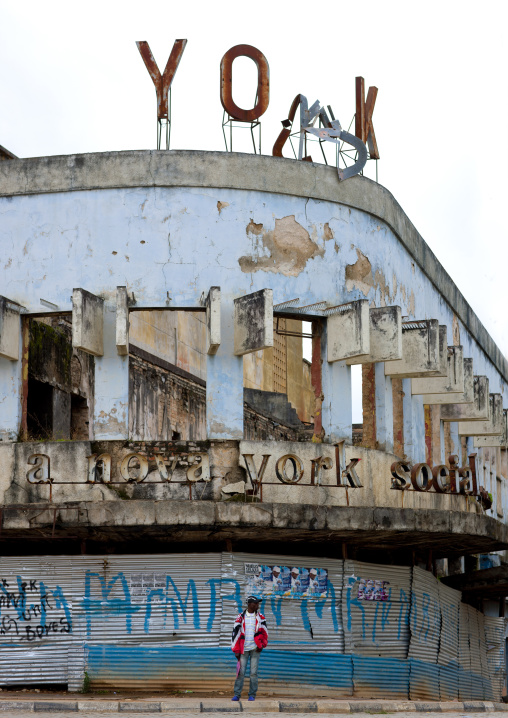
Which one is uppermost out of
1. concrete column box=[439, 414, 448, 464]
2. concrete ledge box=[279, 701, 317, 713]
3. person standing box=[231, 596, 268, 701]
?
concrete column box=[439, 414, 448, 464]

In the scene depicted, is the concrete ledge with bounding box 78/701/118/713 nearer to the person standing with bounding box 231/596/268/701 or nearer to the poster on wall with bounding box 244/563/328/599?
the person standing with bounding box 231/596/268/701

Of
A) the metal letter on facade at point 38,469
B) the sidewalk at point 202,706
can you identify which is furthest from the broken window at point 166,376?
the sidewalk at point 202,706

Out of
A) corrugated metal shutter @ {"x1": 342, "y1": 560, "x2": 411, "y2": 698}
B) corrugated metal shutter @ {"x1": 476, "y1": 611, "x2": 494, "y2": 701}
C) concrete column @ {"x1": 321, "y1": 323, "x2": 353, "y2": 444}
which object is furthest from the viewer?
corrugated metal shutter @ {"x1": 476, "y1": 611, "x2": 494, "y2": 701}

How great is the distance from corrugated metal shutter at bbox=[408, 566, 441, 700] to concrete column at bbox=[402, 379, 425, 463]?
2823 millimetres

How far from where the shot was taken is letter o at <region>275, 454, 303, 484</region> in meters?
17.8

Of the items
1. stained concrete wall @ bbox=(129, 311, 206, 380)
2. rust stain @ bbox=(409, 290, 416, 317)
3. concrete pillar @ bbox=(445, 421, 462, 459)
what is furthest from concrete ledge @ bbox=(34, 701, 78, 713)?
concrete pillar @ bbox=(445, 421, 462, 459)

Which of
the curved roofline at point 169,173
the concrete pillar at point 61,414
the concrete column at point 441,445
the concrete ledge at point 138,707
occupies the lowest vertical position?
the concrete ledge at point 138,707

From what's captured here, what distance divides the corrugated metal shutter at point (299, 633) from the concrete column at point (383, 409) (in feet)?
9.72

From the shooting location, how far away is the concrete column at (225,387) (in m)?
18.4

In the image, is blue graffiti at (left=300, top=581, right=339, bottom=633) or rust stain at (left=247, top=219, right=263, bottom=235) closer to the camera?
blue graffiti at (left=300, top=581, right=339, bottom=633)

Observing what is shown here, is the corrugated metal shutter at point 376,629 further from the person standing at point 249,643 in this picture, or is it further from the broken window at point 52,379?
the broken window at point 52,379

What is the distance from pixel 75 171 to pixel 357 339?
17.1 ft

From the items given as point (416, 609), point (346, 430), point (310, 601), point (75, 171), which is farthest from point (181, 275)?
point (416, 609)

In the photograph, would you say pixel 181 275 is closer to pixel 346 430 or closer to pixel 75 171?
pixel 75 171
